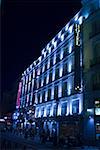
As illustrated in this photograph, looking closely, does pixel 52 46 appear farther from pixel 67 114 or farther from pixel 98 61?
pixel 98 61

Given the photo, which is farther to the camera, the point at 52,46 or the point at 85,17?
the point at 52,46

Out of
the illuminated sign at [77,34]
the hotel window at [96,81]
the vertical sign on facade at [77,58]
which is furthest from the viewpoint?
the illuminated sign at [77,34]

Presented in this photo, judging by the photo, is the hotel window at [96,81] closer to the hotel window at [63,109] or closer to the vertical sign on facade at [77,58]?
the vertical sign on facade at [77,58]

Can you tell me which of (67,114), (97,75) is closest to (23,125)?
(67,114)

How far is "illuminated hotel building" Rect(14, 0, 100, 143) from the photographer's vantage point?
34906mm

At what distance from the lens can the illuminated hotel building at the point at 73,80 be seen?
34.9 meters

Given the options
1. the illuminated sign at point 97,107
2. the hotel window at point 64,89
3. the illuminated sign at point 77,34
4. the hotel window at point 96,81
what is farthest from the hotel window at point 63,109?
the illuminated sign at point 77,34

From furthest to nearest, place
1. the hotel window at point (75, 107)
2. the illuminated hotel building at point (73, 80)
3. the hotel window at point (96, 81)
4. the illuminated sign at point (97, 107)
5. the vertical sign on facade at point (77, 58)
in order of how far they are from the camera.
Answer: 1. the hotel window at point (75, 107)
2. the vertical sign on facade at point (77, 58)
3. the illuminated hotel building at point (73, 80)
4. the hotel window at point (96, 81)
5. the illuminated sign at point (97, 107)

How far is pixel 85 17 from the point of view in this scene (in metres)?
39.5

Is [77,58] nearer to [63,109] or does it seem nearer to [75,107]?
[75,107]

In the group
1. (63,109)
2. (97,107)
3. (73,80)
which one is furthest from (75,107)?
(97,107)

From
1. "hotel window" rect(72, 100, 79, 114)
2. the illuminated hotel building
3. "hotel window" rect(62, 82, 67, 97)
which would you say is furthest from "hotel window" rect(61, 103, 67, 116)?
"hotel window" rect(72, 100, 79, 114)

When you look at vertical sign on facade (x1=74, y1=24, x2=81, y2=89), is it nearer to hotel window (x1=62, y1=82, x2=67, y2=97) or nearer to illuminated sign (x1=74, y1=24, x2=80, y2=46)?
illuminated sign (x1=74, y1=24, x2=80, y2=46)

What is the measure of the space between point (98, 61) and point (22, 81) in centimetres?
4937
